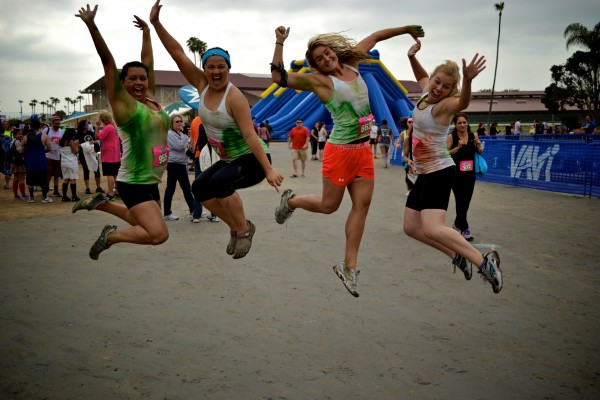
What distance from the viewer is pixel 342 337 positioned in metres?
4.82

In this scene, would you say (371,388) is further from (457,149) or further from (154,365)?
(457,149)

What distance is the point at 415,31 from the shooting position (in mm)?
4871

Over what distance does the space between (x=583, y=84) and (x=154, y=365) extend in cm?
4929

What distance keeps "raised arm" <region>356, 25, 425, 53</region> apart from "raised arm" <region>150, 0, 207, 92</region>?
1400 mm

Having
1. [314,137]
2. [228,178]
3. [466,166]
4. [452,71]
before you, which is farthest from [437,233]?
Result: [314,137]

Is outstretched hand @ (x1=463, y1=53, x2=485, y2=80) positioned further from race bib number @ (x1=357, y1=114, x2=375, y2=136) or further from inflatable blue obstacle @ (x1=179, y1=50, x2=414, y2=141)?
inflatable blue obstacle @ (x1=179, y1=50, x2=414, y2=141)

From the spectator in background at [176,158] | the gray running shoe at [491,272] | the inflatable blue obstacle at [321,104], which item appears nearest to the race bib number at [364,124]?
the gray running shoe at [491,272]

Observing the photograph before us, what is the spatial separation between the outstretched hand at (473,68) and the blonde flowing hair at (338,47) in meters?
0.90

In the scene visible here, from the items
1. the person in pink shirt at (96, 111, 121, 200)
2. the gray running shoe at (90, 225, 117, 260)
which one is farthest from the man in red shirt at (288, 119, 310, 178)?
the gray running shoe at (90, 225, 117, 260)

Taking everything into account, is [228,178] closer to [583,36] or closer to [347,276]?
[347,276]

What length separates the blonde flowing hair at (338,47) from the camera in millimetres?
4359

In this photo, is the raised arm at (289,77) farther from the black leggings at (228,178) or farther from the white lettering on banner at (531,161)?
the white lettering on banner at (531,161)

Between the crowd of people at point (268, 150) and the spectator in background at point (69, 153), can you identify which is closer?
the crowd of people at point (268, 150)

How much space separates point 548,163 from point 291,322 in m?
12.4
